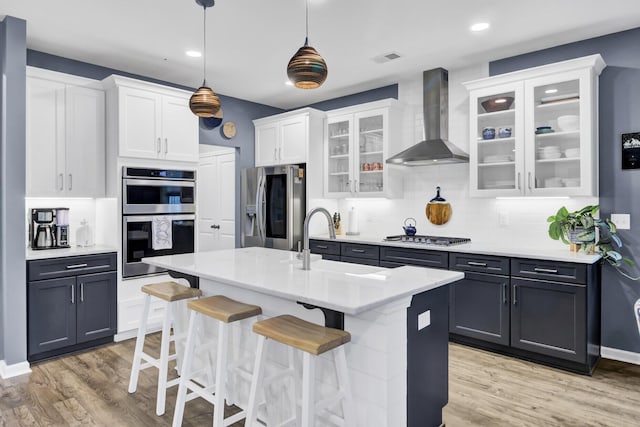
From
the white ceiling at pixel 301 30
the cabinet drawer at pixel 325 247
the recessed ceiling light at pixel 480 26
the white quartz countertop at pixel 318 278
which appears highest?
the white ceiling at pixel 301 30

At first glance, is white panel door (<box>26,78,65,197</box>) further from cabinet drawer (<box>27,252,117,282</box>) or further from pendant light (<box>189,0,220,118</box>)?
pendant light (<box>189,0,220,118</box>)

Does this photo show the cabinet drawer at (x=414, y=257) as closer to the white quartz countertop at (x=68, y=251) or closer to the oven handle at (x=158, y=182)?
the oven handle at (x=158, y=182)

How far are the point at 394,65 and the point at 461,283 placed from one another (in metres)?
2.32

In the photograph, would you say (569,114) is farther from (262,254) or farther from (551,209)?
(262,254)

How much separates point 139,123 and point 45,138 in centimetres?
81

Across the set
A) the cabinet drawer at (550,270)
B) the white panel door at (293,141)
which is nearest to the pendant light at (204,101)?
the white panel door at (293,141)

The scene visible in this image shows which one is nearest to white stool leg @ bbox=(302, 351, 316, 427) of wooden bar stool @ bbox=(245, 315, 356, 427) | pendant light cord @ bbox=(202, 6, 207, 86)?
wooden bar stool @ bbox=(245, 315, 356, 427)

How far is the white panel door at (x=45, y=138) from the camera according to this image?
364 centimetres

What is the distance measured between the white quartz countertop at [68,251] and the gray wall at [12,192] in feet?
0.59

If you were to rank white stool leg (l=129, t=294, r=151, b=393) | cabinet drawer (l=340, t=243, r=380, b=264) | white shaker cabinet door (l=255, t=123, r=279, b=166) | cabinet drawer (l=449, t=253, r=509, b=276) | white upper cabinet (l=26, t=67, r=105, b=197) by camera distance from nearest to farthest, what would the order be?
white stool leg (l=129, t=294, r=151, b=393) → cabinet drawer (l=449, t=253, r=509, b=276) → white upper cabinet (l=26, t=67, r=105, b=197) → cabinet drawer (l=340, t=243, r=380, b=264) → white shaker cabinet door (l=255, t=123, r=279, b=166)

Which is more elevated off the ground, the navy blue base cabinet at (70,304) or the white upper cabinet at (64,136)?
the white upper cabinet at (64,136)

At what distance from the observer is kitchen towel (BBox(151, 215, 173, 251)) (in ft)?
13.8

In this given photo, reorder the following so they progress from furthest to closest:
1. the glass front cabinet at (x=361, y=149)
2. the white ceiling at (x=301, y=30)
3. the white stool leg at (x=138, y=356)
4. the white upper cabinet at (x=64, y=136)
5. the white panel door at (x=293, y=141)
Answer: the white panel door at (x=293, y=141)
the glass front cabinet at (x=361, y=149)
the white upper cabinet at (x=64, y=136)
the white ceiling at (x=301, y=30)
the white stool leg at (x=138, y=356)

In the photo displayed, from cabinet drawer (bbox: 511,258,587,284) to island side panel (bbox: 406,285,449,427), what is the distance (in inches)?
56.1
